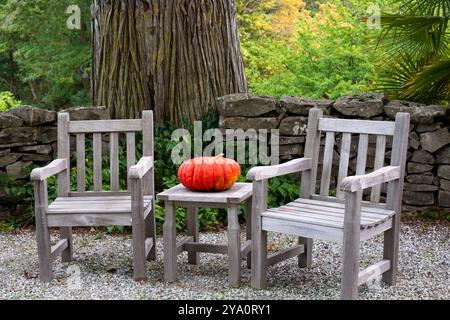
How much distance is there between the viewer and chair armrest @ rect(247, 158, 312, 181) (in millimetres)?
3650

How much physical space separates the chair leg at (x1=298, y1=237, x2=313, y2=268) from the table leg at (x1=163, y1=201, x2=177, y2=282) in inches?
35.1

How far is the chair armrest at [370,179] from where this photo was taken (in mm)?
3351

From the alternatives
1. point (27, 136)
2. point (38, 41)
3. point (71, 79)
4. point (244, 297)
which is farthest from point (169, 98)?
point (38, 41)

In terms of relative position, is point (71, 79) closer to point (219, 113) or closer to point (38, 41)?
point (38, 41)

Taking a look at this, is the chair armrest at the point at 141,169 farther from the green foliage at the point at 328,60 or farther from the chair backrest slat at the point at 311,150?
the green foliage at the point at 328,60

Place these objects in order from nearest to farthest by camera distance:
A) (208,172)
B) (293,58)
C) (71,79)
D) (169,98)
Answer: (208,172) < (169,98) < (293,58) < (71,79)

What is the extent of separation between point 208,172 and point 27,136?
2.26m

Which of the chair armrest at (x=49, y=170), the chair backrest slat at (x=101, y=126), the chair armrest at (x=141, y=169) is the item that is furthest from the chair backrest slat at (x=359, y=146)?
the chair armrest at (x=49, y=170)

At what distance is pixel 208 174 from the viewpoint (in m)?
3.87

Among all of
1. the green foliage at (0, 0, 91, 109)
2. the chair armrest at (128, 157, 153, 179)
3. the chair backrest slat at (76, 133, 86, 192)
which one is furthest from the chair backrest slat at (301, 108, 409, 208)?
the green foliage at (0, 0, 91, 109)

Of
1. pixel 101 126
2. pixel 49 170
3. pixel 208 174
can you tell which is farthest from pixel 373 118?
pixel 49 170

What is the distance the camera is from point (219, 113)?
5.79 meters

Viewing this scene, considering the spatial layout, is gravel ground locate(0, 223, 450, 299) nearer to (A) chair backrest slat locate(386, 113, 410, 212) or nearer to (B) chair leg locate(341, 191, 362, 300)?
(B) chair leg locate(341, 191, 362, 300)

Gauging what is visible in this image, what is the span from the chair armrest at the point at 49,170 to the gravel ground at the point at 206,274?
0.66 metres
